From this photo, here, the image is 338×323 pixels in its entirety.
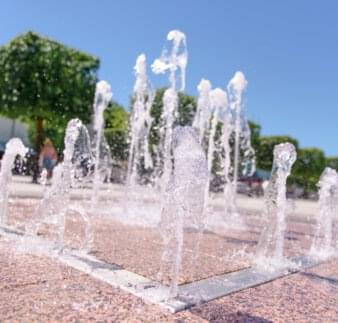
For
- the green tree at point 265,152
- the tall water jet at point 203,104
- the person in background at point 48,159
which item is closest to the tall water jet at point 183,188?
the tall water jet at point 203,104

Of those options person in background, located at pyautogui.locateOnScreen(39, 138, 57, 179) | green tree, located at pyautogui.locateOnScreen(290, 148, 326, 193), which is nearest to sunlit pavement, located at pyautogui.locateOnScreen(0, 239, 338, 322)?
person in background, located at pyautogui.locateOnScreen(39, 138, 57, 179)

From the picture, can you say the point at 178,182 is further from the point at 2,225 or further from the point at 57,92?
the point at 57,92

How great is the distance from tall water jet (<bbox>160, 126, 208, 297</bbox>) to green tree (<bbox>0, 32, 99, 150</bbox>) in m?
15.1

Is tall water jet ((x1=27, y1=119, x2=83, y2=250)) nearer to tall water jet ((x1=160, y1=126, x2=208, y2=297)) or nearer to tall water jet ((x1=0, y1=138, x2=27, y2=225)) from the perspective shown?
tall water jet ((x1=0, y1=138, x2=27, y2=225))

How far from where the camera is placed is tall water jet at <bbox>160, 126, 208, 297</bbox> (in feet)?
10.4

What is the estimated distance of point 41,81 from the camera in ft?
57.1

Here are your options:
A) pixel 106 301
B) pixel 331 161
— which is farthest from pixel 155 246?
pixel 331 161

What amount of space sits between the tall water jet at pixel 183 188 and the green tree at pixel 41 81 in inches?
594

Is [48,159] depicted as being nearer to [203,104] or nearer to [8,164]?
[203,104]

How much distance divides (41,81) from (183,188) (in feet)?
50.8

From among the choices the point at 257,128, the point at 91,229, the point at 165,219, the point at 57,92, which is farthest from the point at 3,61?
the point at 257,128

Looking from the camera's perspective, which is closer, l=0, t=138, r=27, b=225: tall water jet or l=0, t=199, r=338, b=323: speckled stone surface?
l=0, t=199, r=338, b=323: speckled stone surface

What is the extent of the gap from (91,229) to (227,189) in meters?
4.90

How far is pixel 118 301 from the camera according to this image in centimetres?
284
